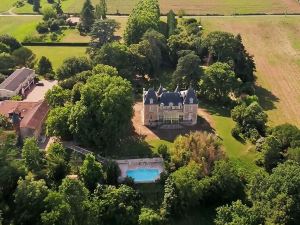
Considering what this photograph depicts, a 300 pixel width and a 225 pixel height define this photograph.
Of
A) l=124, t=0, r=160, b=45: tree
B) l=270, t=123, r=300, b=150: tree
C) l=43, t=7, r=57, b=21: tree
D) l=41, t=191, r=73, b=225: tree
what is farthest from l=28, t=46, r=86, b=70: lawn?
l=41, t=191, r=73, b=225: tree

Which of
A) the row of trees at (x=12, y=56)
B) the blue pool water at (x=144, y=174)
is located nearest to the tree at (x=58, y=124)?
the blue pool water at (x=144, y=174)

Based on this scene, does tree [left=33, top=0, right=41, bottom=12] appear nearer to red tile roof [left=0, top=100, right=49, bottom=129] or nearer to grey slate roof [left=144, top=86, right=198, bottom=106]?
red tile roof [left=0, top=100, right=49, bottom=129]

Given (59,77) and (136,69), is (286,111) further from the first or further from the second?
(59,77)

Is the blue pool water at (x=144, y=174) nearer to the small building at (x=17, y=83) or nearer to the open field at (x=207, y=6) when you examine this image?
the small building at (x=17, y=83)

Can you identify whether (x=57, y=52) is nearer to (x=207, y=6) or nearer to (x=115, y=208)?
(x=207, y=6)

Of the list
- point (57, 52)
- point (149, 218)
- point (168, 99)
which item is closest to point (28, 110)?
point (168, 99)

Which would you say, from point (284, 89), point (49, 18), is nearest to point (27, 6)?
point (49, 18)

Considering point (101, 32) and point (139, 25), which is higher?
point (139, 25)
